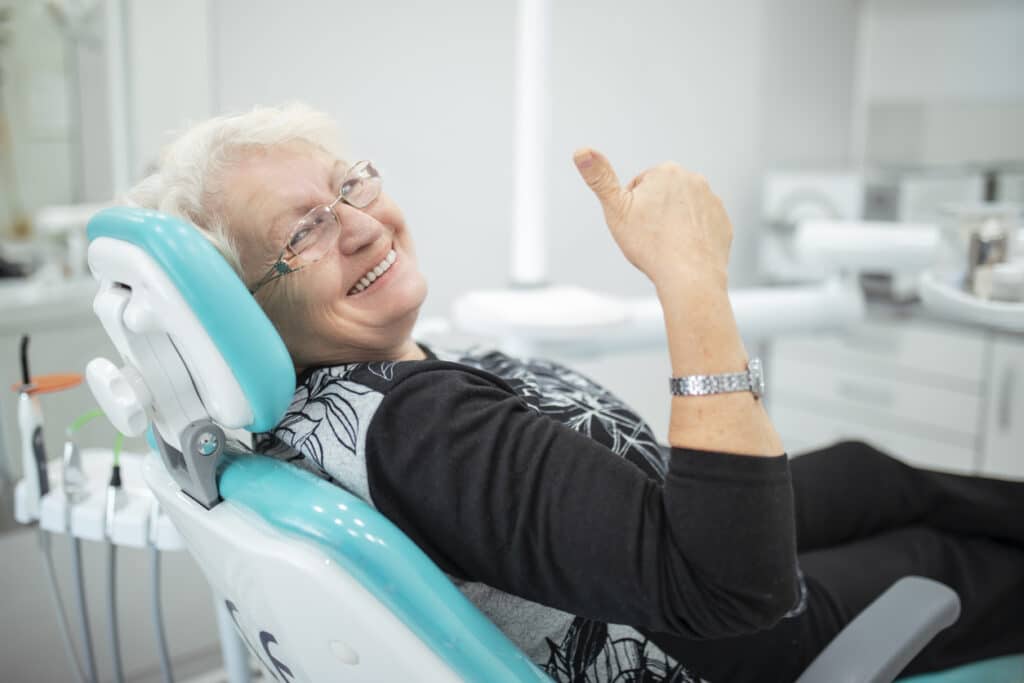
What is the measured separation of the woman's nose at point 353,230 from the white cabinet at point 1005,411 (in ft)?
7.56

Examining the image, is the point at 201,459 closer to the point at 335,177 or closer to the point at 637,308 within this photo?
the point at 335,177

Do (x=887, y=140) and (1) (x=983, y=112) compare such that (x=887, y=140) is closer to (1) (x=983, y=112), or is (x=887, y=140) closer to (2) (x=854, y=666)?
(1) (x=983, y=112)

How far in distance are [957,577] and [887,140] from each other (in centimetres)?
275

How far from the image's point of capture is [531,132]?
5.17 ft

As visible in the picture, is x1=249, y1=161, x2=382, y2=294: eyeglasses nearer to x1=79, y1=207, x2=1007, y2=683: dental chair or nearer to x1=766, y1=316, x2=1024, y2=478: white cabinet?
x1=79, y1=207, x2=1007, y2=683: dental chair

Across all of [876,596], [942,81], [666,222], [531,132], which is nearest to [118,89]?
[531,132]

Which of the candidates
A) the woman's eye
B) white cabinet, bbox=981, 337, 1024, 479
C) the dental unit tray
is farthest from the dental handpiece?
white cabinet, bbox=981, 337, 1024, 479

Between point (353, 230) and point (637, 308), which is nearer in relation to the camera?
point (353, 230)

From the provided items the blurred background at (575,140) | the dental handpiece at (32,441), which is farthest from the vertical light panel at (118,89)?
the dental handpiece at (32,441)

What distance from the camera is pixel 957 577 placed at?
1284 millimetres

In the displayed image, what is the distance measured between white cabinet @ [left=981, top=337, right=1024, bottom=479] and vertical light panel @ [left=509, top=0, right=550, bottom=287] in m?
1.73

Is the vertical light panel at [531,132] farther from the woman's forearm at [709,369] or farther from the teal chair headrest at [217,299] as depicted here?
the teal chair headrest at [217,299]

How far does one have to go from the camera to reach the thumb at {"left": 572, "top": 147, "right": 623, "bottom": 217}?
82cm

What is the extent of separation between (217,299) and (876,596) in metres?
0.97
